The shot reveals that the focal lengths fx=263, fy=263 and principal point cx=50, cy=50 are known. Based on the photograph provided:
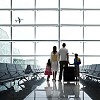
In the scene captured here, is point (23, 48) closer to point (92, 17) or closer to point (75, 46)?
point (75, 46)

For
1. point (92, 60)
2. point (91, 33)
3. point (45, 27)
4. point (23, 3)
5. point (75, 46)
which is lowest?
point (92, 60)

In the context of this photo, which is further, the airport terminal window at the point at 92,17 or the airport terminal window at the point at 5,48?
the airport terminal window at the point at 5,48

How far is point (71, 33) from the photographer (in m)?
18.3

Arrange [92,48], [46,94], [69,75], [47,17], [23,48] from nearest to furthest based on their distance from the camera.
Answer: [46,94] → [69,75] → [92,48] → [23,48] → [47,17]

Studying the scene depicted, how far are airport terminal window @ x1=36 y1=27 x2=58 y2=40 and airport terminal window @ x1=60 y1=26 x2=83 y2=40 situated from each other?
0.48m

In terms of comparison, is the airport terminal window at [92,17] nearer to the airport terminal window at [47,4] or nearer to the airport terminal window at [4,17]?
the airport terminal window at [47,4]

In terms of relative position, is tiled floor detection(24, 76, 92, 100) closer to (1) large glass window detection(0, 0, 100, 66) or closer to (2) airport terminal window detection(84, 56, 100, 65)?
(2) airport terminal window detection(84, 56, 100, 65)

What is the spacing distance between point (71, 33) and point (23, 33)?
3.37 metres

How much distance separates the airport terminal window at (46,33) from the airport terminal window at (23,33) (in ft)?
1.41

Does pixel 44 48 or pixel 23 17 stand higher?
pixel 23 17

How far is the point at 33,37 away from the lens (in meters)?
18.2

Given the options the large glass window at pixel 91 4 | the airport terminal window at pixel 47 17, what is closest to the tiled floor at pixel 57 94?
the airport terminal window at pixel 47 17

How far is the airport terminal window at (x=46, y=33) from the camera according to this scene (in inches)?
721

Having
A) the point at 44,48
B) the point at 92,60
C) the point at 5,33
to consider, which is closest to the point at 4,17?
the point at 5,33
